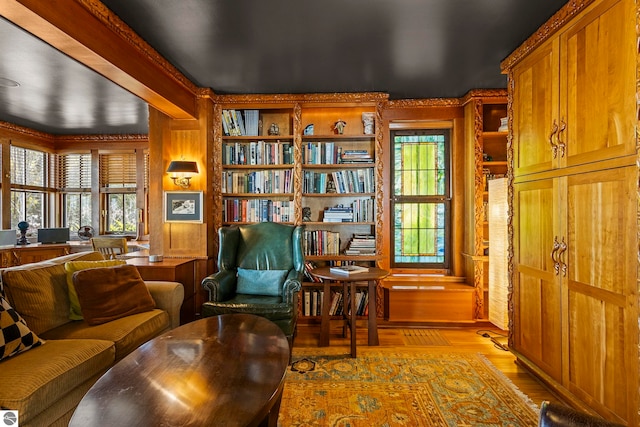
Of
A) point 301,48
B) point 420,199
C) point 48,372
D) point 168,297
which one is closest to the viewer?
point 48,372

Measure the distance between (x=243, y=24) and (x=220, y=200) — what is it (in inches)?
79.3

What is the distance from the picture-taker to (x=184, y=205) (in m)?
3.74

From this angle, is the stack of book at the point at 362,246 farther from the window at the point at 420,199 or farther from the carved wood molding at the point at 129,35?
the carved wood molding at the point at 129,35

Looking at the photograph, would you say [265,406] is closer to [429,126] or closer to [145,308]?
[145,308]

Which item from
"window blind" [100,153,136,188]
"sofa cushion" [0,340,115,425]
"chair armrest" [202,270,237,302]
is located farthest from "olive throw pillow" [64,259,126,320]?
"window blind" [100,153,136,188]

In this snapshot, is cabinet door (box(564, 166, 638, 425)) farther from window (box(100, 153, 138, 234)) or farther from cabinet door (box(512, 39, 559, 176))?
window (box(100, 153, 138, 234))

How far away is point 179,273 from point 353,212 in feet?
6.57

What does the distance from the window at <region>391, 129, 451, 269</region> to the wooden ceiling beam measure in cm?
263

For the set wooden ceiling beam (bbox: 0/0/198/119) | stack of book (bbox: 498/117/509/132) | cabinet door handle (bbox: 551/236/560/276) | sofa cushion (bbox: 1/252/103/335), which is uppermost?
wooden ceiling beam (bbox: 0/0/198/119)

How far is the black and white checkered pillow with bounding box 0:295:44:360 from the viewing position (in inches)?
66.0

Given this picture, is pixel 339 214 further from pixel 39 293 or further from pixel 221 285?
pixel 39 293

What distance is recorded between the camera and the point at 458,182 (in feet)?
13.2

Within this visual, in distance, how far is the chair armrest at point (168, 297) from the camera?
2680 millimetres

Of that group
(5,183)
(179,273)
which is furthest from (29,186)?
(179,273)
